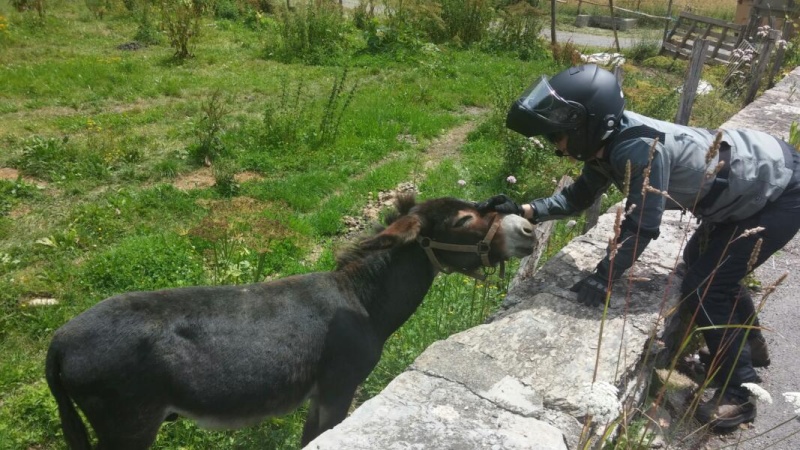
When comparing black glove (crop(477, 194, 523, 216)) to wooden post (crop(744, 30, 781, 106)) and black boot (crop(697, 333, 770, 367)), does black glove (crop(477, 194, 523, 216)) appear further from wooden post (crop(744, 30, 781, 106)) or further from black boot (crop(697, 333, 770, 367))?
wooden post (crop(744, 30, 781, 106))

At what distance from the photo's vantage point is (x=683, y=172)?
3.70m

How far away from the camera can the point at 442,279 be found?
5641 mm

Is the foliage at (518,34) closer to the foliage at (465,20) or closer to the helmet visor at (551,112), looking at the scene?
the foliage at (465,20)

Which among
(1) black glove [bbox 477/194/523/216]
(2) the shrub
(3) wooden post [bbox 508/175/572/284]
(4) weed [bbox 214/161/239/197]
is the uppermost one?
(1) black glove [bbox 477/194/523/216]

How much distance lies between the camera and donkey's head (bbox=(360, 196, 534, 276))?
→ 3672mm

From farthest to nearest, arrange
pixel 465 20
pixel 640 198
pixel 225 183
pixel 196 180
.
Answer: pixel 465 20 < pixel 196 180 < pixel 225 183 < pixel 640 198

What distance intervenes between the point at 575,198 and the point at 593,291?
78 cm

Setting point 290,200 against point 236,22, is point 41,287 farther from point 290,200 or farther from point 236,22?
point 236,22

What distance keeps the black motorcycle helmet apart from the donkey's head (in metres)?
0.59

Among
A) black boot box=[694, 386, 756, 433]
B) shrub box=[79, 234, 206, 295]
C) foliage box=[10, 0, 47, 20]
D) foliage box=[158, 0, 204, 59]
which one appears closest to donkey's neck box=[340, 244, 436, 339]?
black boot box=[694, 386, 756, 433]

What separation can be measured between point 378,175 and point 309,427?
5179mm

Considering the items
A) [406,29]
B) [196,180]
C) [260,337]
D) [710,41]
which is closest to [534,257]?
[260,337]

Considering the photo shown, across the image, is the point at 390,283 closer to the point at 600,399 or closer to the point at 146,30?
the point at 600,399

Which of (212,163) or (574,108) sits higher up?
(574,108)
